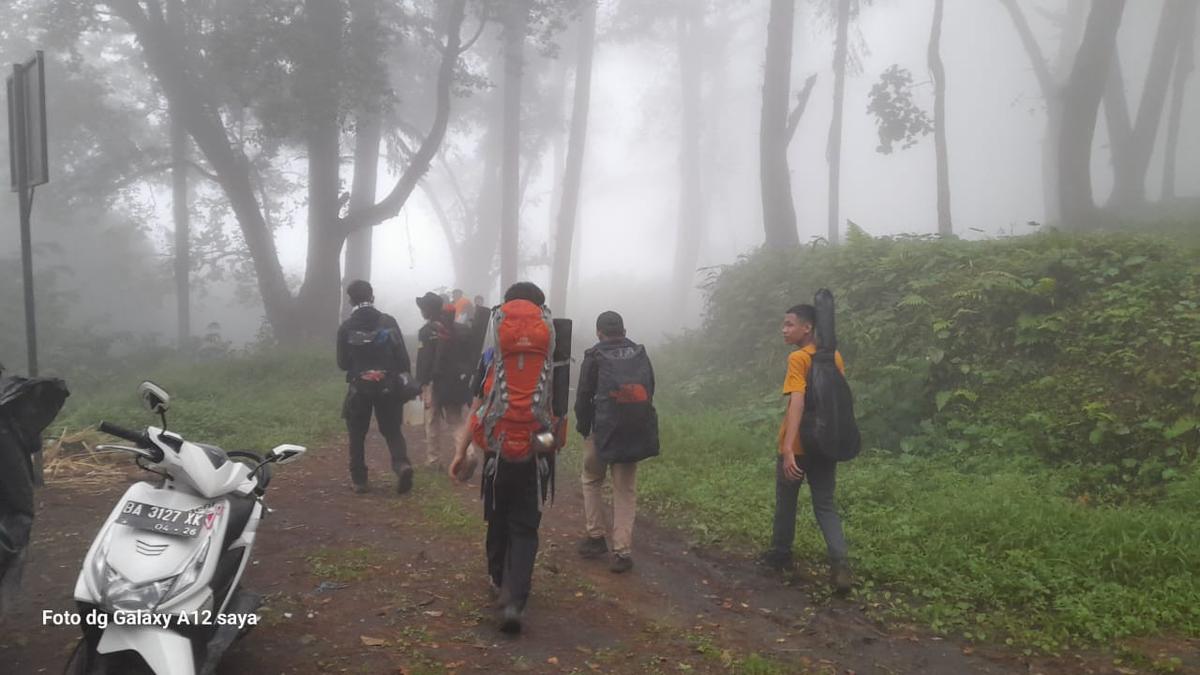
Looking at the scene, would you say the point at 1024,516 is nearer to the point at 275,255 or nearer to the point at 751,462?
the point at 751,462

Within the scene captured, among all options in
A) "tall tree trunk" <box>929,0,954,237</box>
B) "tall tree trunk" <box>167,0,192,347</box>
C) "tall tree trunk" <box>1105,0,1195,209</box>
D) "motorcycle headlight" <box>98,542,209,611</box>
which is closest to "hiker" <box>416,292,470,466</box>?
"motorcycle headlight" <box>98,542,209,611</box>

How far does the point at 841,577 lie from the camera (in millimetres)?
5461

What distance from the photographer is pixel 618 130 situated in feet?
154

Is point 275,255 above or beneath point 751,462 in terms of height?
above

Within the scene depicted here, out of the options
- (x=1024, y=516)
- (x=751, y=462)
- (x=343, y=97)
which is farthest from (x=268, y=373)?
(x=1024, y=516)

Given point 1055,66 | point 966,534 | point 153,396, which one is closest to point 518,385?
point 153,396

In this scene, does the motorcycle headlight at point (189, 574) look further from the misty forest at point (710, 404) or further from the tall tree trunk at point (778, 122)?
the tall tree trunk at point (778, 122)

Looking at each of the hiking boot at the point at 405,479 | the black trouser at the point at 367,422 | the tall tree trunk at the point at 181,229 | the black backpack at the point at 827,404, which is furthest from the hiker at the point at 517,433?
the tall tree trunk at the point at 181,229

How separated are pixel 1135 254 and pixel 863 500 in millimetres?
5375

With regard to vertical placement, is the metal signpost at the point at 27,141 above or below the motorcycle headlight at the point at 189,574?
above

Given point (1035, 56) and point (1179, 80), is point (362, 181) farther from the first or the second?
point (1179, 80)

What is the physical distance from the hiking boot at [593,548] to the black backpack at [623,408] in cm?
82

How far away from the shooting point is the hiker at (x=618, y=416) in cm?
577

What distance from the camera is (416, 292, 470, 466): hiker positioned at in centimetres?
839
